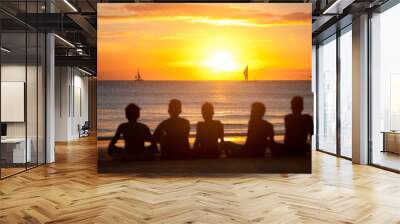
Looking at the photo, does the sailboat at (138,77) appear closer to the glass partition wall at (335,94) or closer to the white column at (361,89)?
the white column at (361,89)

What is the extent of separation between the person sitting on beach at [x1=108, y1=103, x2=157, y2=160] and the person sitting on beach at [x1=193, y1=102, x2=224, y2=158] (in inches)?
30.2

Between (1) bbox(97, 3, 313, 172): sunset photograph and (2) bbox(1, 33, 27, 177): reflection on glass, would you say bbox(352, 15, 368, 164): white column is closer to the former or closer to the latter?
(1) bbox(97, 3, 313, 172): sunset photograph

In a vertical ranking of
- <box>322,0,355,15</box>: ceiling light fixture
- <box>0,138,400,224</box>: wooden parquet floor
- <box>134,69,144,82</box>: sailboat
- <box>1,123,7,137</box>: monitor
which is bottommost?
<box>0,138,400,224</box>: wooden parquet floor

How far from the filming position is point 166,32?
22.6 ft

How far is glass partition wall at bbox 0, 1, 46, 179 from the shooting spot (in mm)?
6477

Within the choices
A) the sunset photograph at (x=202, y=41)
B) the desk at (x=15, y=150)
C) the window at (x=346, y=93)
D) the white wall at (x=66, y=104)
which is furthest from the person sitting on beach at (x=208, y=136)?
the white wall at (x=66, y=104)

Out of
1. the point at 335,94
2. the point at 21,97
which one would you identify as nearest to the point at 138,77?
the point at 21,97

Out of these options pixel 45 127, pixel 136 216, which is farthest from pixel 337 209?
pixel 45 127

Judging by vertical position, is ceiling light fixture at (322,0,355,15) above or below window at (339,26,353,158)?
above

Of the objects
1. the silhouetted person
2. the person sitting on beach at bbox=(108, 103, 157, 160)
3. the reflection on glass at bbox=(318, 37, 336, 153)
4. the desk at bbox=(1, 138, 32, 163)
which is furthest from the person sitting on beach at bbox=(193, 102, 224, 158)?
the reflection on glass at bbox=(318, 37, 336, 153)

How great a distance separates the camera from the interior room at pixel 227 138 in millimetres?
4316

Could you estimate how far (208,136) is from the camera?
6.91m

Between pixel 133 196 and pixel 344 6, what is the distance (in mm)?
4880

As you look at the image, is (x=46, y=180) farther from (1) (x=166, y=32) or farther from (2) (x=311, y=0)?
(2) (x=311, y=0)
